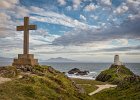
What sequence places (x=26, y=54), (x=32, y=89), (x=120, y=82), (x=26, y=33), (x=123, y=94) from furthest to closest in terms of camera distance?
(x=120, y=82) < (x=123, y=94) < (x=26, y=33) < (x=26, y=54) < (x=32, y=89)

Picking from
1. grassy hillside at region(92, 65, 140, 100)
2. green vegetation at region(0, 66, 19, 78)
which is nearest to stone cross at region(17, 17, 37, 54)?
green vegetation at region(0, 66, 19, 78)

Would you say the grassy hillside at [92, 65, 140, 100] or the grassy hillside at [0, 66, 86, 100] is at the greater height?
the grassy hillside at [0, 66, 86, 100]

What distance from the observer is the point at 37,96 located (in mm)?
22500

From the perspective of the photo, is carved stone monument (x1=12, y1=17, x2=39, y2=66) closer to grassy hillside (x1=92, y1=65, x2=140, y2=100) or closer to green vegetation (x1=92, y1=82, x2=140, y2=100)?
green vegetation (x1=92, y1=82, x2=140, y2=100)

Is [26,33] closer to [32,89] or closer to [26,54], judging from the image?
[26,54]

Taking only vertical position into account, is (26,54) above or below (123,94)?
above

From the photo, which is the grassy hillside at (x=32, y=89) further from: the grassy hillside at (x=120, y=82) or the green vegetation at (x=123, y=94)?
the grassy hillside at (x=120, y=82)

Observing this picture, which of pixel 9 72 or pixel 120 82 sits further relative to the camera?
pixel 120 82

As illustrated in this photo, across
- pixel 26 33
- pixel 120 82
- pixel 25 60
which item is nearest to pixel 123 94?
pixel 25 60

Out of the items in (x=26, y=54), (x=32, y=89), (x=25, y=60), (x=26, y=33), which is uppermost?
(x=26, y=33)

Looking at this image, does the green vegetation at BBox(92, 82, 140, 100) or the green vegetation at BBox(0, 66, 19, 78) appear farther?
the green vegetation at BBox(92, 82, 140, 100)

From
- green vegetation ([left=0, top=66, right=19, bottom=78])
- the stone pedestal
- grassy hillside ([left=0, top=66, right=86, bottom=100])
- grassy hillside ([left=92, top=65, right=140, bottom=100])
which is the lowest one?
grassy hillside ([left=92, top=65, right=140, bottom=100])

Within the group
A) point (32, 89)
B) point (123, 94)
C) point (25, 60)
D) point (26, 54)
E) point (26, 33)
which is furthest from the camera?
point (123, 94)

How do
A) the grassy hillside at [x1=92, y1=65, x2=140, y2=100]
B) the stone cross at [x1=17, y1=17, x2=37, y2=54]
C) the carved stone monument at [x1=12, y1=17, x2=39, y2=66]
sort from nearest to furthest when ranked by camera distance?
the carved stone monument at [x1=12, y1=17, x2=39, y2=66] < the stone cross at [x1=17, y1=17, x2=37, y2=54] < the grassy hillside at [x1=92, y1=65, x2=140, y2=100]
